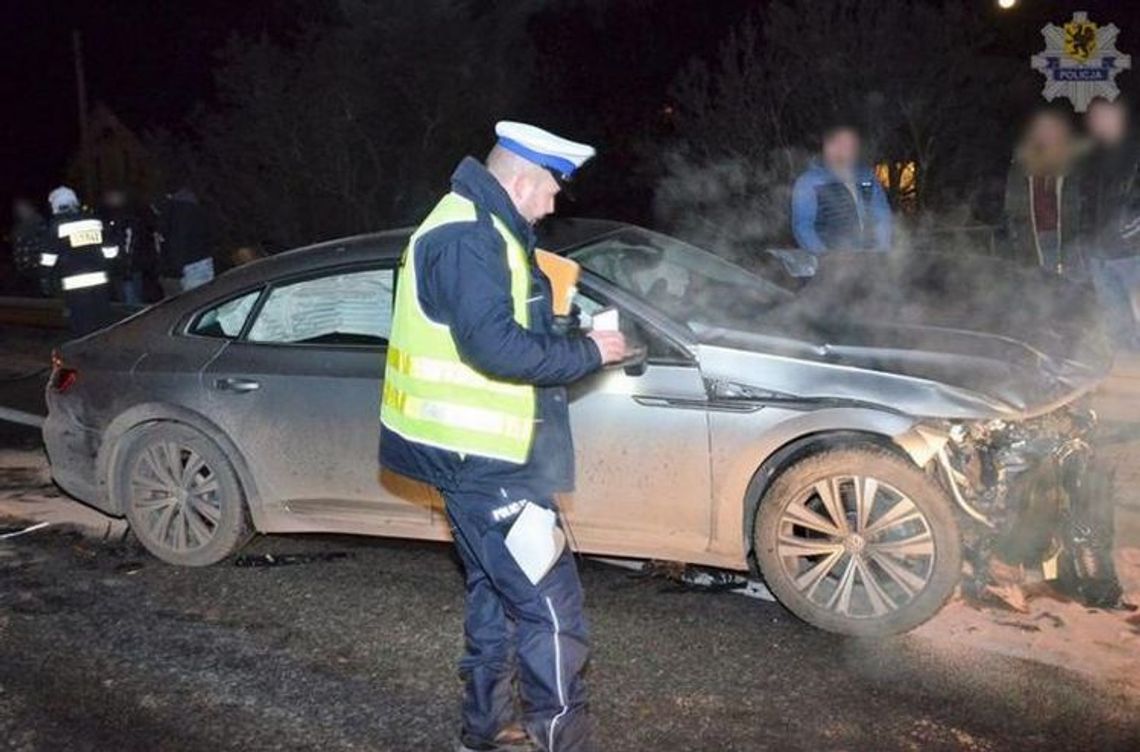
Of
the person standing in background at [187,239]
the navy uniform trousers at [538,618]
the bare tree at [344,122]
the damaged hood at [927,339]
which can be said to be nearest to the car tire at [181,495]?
the damaged hood at [927,339]

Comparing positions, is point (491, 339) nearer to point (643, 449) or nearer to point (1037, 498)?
point (643, 449)

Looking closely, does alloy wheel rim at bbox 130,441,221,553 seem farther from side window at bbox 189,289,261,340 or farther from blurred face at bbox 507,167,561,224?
blurred face at bbox 507,167,561,224

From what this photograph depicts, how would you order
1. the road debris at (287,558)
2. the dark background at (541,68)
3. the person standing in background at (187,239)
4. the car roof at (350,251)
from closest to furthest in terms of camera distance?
1. the car roof at (350,251)
2. the road debris at (287,558)
3. the person standing in background at (187,239)
4. the dark background at (541,68)

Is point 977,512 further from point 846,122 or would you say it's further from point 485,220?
point 846,122

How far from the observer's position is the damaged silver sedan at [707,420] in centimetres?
464

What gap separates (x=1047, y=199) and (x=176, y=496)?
552cm

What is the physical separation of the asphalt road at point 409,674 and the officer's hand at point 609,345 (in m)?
1.25

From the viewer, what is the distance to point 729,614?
16.3 ft

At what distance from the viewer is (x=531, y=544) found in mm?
3428

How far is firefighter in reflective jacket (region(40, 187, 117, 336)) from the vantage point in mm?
10156

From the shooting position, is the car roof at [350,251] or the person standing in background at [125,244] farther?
the person standing in background at [125,244]

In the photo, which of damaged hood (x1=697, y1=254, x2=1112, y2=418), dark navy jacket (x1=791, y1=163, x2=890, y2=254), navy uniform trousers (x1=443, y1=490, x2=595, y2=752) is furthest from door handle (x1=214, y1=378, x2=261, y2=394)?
dark navy jacket (x1=791, y1=163, x2=890, y2=254)

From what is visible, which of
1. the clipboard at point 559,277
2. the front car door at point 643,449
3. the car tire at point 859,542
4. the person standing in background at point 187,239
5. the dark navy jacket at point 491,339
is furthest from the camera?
the person standing in background at point 187,239

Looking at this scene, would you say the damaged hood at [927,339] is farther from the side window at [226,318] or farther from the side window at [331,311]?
the side window at [226,318]
